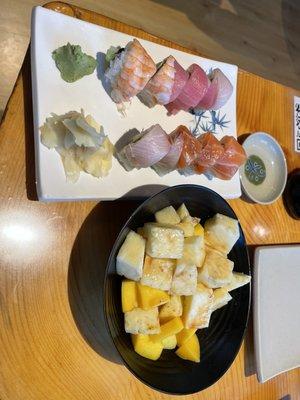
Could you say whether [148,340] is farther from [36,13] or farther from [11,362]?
[36,13]

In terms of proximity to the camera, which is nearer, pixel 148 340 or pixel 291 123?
pixel 148 340

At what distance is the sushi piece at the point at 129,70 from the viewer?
1.17 metres

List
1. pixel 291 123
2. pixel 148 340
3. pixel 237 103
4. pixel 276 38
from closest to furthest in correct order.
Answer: pixel 148 340 < pixel 237 103 < pixel 291 123 < pixel 276 38

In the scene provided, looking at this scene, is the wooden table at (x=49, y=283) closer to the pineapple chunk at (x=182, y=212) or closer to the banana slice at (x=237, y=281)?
the pineapple chunk at (x=182, y=212)

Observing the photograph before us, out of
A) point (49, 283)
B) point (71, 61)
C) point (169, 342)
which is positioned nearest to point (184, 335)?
point (169, 342)

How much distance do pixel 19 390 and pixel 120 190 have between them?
59 cm

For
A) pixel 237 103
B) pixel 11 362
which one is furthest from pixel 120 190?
pixel 237 103

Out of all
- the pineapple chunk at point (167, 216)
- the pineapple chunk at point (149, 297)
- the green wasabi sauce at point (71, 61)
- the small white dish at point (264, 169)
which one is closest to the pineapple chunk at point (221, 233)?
the pineapple chunk at point (167, 216)

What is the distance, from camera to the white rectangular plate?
1091 millimetres

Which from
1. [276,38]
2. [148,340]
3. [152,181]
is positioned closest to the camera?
[148,340]

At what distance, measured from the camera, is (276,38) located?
9.84ft

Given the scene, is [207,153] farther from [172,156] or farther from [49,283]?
[49,283]

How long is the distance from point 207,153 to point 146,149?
0.24 meters

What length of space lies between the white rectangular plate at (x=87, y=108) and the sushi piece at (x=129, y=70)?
0.04 m
